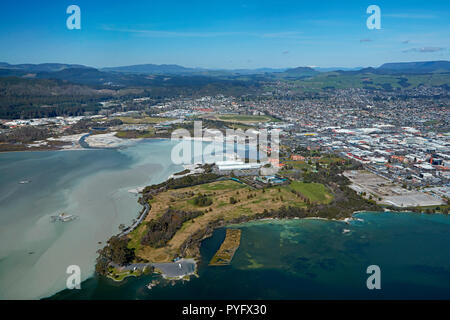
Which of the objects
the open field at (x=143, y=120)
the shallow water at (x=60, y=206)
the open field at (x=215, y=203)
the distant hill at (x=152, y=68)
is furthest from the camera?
the distant hill at (x=152, y=68)

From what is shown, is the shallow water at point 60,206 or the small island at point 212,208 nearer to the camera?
the shallow water at point 60,206

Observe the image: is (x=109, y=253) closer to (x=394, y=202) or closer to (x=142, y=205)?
(x=142, y=205)

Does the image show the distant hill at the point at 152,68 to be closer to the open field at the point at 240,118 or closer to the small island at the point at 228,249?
the open field at the point at 240,118

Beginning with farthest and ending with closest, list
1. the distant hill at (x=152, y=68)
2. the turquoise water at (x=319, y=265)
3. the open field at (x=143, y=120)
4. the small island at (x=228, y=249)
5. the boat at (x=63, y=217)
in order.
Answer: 1. the distant hill at (x=152, y=68)
2. the open field at (x=143, y=120)
3. the boat at (x=63, y=217)
4. the small island at (x=228, y=249)
5. the turquoise water at (x=319, y=265)

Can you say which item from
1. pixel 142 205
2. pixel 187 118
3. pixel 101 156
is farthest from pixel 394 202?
pixel 187 118

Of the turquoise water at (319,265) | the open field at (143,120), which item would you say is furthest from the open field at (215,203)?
the open field at (143,120)

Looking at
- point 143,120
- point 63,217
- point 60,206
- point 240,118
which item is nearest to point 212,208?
point 63,217

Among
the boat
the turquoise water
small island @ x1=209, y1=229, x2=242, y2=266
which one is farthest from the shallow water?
small island @ x1=209, y1=229, x2=242, y2=266
